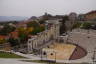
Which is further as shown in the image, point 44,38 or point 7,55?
point 44,38

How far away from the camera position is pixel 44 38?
77.8 ft

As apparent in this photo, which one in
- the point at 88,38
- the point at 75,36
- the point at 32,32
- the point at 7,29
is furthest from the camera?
the point at 7,29

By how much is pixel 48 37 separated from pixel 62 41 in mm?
2062

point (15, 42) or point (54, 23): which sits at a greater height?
point (54, 23)

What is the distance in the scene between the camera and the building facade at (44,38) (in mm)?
20375

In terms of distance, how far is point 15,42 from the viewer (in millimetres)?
22453

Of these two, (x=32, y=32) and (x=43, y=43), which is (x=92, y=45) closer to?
(x=43, y=43)

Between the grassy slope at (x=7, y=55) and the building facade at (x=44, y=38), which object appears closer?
the grassy slope at (x=7, y=55)

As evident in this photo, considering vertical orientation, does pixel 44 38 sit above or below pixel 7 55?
above

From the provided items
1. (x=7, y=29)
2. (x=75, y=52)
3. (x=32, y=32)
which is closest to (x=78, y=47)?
(x=75, y=52)

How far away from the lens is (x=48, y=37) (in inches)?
974

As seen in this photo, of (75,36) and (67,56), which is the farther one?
(75,36)

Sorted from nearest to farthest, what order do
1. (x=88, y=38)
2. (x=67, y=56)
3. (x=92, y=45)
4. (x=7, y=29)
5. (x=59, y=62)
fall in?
(x=59, y=62)
(x=67, y=56)
(x=92, y=45)
(x=88, y=38)
(x=7, y=29)

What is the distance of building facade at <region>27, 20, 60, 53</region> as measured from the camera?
802 inches
